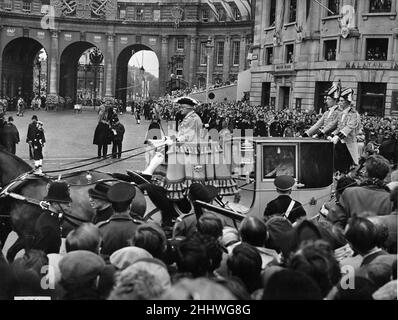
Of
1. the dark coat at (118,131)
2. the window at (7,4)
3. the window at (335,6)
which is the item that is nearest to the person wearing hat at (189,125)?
the dark coat at (118,131)

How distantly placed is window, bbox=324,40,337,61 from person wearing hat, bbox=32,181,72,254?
30282 mm

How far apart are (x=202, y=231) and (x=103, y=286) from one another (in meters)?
1.45

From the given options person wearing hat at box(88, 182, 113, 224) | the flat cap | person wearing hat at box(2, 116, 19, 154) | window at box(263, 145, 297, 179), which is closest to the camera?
the flat cap

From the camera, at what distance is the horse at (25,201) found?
7.84 metres

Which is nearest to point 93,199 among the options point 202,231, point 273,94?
point 202,231

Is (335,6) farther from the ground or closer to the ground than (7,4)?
closer to the ground

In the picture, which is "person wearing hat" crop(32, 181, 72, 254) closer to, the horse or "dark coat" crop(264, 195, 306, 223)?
the horse

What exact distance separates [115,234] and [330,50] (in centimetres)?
3187

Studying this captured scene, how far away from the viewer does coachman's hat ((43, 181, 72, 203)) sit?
7434 mm

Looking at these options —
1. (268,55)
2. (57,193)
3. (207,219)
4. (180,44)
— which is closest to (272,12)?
(268,55)

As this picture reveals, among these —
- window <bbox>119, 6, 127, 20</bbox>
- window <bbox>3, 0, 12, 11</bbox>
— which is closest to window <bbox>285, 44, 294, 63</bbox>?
window <bbox>119, 6, 127, 20</bbox>

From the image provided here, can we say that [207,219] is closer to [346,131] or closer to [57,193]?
[57,193]

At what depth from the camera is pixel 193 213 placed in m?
7.64

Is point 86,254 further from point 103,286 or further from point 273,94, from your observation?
point 273,94
